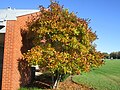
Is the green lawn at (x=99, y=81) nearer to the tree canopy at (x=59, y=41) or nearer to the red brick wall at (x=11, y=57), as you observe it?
the tree canopy at (x=59, y=41)

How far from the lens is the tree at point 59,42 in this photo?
13242 millimetres

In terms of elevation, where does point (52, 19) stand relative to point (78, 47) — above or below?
above

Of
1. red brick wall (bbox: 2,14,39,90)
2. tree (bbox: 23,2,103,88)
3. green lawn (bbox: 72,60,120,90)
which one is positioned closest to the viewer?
red brick wall (bbox: 2,14,39,90)

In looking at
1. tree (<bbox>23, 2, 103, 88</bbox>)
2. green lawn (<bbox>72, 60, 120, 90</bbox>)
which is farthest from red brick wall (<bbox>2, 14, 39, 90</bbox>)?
green lawn (<bbox>72, 60, 120, 90</bbox>)

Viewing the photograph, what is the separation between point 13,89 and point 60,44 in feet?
10.5

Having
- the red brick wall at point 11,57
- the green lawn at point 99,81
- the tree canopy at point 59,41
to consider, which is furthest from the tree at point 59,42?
the green lawn at point 99,81

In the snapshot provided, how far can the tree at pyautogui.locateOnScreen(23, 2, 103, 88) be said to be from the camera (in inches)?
521

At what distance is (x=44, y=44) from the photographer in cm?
1423

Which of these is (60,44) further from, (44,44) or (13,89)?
(13,89)

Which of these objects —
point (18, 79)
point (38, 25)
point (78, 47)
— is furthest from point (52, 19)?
point (18, 79)

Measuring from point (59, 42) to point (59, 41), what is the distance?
0.14 meters

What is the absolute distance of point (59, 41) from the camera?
45.2ft

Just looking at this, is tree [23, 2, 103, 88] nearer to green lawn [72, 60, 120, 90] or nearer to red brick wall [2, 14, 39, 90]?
red brick wall [2, 14, 39, 90]

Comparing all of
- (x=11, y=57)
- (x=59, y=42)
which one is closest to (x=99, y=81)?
(x=59, y=42)
